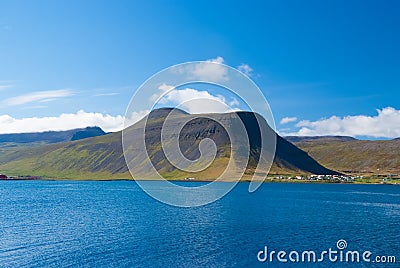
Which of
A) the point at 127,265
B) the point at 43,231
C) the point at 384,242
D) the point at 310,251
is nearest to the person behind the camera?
the point at 127,265

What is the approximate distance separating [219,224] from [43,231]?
1427 inches

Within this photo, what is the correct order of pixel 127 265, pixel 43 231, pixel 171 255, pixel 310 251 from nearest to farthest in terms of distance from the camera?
pixel 127 265, pixel 171 255, pixel 310 251, pixel 43 231

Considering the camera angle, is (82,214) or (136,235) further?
(82,214)

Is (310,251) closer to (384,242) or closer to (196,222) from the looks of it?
(384,242)

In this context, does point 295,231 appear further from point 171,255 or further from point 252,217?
point 171,255

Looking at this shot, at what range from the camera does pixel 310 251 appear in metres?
67.4

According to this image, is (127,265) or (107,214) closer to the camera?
(127,265)

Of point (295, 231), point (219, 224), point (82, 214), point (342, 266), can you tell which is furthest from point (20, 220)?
point (342, 266)

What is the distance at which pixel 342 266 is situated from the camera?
57.8 metres

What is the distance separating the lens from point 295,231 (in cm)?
8581

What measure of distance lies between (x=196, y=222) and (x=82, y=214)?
33.1 meters

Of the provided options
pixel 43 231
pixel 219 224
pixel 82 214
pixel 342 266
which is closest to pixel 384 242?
pixel 342 266

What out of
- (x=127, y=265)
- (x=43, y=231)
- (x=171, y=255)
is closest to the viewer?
(x=127, y=265)

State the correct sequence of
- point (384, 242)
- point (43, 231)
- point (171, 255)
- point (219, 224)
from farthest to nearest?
point (219, 224) → point (43, 231) → point (384, 242) → point (171, 255)
